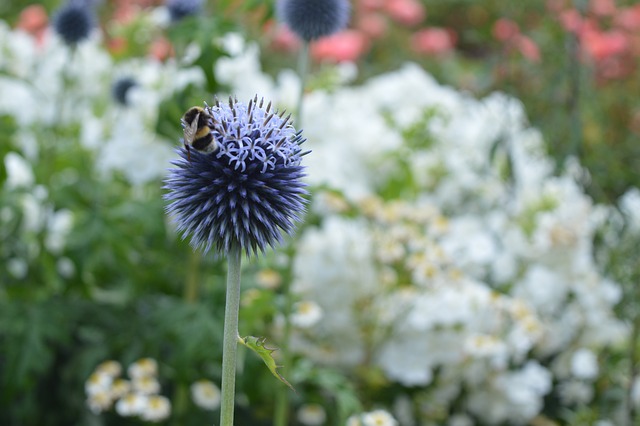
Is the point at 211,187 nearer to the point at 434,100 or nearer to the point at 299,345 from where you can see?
the point at 299,345

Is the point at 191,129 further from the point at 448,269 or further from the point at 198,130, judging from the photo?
the point at 448,269

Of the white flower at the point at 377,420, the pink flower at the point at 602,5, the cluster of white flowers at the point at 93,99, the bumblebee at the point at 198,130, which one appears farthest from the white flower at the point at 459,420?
the pink flower at the point at 602,5

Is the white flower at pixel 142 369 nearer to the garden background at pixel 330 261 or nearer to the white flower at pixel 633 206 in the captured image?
the garden background at pixel 330 261

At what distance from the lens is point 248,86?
9.39ft

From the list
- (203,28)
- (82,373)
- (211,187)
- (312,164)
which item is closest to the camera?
(211,187)

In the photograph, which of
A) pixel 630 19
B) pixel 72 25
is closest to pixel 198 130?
pixel 72 25

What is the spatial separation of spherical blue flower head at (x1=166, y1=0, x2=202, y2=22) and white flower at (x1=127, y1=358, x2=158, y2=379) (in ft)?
3.30

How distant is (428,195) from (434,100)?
20.9 inches

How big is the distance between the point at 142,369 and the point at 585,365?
4.42 feet

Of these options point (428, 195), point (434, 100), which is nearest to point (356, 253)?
point (428, 195)

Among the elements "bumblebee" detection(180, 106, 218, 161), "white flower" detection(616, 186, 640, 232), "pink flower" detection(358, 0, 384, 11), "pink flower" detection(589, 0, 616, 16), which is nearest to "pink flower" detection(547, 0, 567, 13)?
"white flower" detection(616, 186, 640, 232)

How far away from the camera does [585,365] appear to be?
2529 millimetres

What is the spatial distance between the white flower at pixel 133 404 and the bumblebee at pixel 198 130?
4.09 feet

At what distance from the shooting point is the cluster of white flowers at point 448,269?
8.30ft
